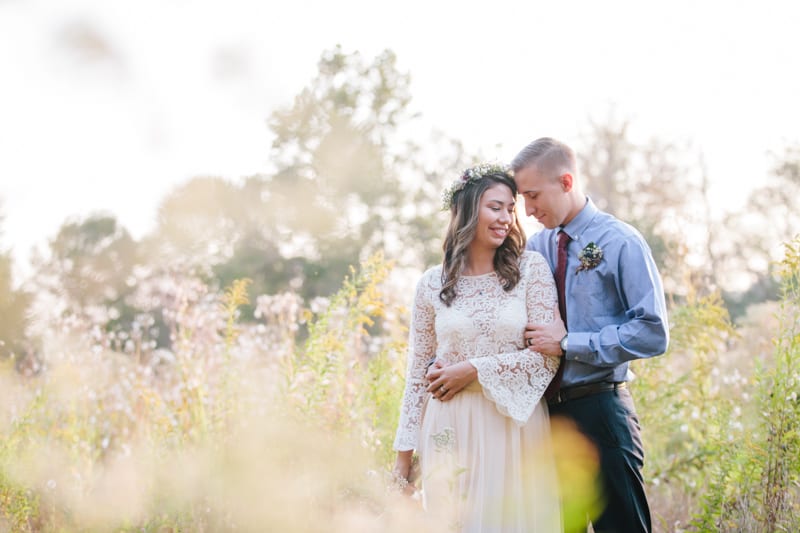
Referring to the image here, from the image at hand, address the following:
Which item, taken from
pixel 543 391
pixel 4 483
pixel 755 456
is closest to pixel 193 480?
pixel 4 483

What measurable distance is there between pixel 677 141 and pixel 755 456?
60.8 ft

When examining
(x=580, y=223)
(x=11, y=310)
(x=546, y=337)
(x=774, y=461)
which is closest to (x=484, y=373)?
(x=546, y=337)

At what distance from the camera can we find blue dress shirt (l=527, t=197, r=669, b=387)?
312cm

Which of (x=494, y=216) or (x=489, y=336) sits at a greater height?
(x=494, y=216)

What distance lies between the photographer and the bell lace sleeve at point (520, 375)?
319 centimetres

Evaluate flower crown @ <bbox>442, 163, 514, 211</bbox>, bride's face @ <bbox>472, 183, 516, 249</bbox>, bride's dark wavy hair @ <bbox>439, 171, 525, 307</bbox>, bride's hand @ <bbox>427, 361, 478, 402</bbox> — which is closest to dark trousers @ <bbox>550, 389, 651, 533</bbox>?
bride's hand @ <bbox>427, 361, 478, 402</bbox>

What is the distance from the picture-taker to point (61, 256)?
22000 mm

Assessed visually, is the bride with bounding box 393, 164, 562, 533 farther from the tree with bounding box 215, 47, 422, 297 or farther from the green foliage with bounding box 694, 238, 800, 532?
the tree with bounding box 215, 47, 422, 297

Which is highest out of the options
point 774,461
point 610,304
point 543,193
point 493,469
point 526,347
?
point 543,193

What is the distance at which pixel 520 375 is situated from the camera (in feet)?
10.5

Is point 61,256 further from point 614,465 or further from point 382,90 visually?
point 614,465

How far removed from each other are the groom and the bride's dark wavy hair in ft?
0.47

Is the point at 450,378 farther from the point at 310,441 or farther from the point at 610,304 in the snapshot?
the point at 310,441

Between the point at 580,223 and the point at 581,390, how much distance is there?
2.71 feet
